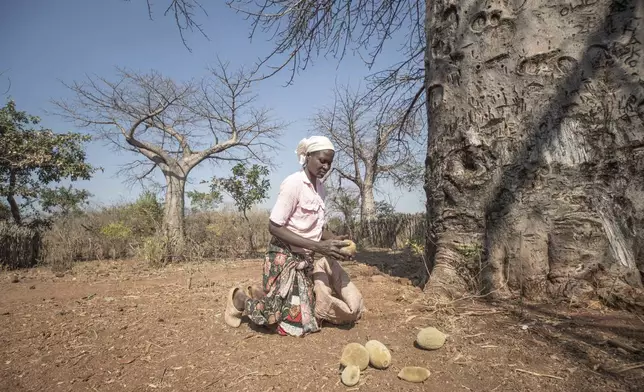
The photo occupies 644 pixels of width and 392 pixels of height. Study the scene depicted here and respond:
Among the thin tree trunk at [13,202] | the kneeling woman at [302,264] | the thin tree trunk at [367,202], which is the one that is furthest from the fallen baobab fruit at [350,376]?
the thin tree trunk at [367,202]

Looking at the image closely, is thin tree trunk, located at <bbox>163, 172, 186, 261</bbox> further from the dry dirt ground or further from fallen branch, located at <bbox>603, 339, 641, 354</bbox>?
fallen branch, located at <bbox>603, 339, 641, 354</bbox>

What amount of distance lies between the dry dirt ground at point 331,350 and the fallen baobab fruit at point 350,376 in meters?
0.05

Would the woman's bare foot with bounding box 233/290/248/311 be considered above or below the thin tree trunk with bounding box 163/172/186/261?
below

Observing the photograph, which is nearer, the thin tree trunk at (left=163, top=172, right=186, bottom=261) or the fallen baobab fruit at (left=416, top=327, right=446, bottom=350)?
the fallen baobab fruit at (left=416, top=327, right=446, bottom=350)

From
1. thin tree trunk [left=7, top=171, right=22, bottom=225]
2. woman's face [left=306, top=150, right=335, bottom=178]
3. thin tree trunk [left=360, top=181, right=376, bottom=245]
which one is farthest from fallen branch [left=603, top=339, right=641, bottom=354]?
thin tree trunk [left=360, top=181, right=376, bottom=245]

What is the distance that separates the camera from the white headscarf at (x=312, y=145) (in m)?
2.32

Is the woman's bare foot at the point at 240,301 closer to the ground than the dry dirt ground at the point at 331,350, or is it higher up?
higher up

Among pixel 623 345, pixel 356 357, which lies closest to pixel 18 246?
pixel 356 357

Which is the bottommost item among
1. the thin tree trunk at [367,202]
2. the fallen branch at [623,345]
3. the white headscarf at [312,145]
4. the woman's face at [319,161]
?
the fallen branch at [623,345]

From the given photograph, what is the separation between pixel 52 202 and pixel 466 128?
58.2 ft

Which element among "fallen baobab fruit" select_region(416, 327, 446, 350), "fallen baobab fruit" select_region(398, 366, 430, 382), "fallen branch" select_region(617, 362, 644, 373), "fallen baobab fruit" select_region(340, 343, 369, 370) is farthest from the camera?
"fallen baobab fruit" select_region(416, 327, 446, 350)

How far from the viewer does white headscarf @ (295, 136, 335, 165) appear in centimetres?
232

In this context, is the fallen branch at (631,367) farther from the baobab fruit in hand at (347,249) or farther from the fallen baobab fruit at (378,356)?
the baobab fruit in hand at (347,249)

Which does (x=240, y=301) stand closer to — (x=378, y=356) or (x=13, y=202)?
(x=378, y=356)
